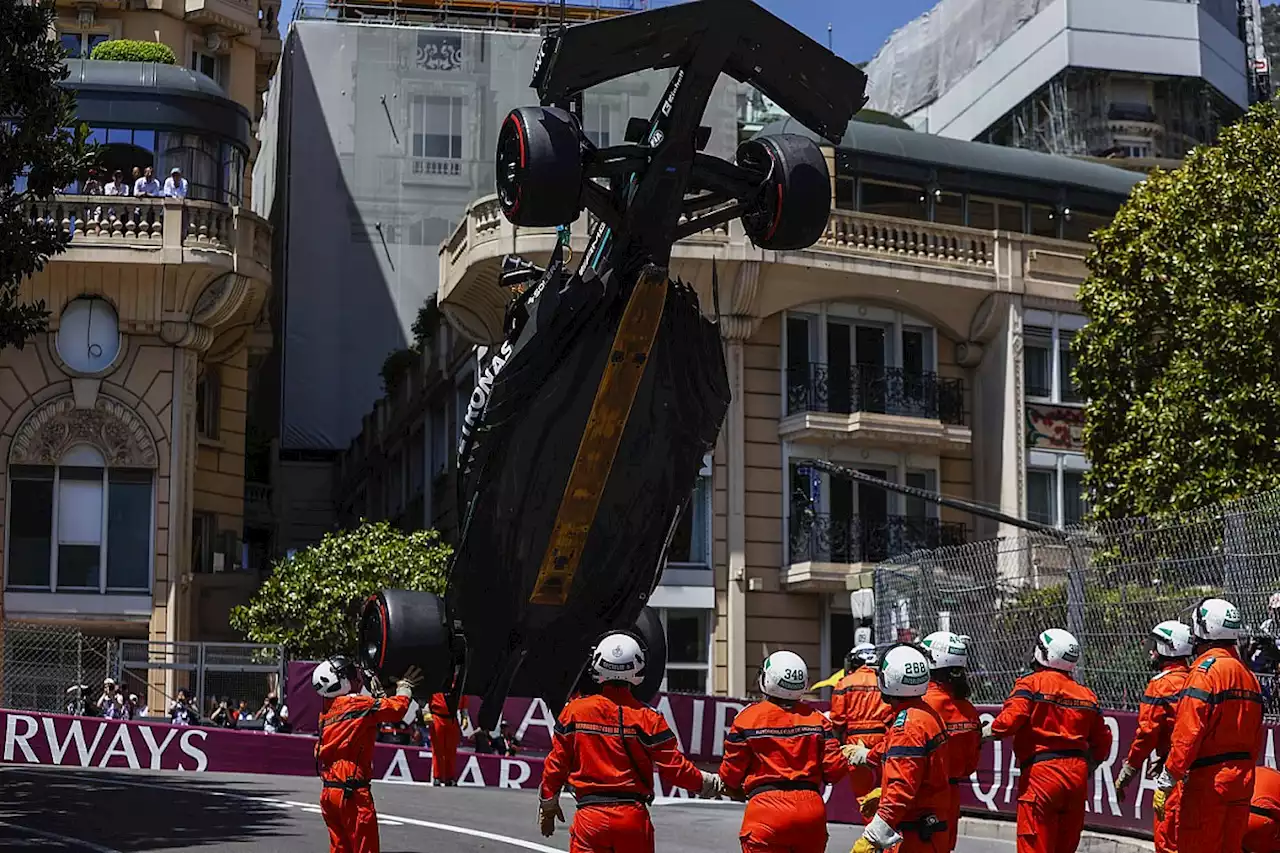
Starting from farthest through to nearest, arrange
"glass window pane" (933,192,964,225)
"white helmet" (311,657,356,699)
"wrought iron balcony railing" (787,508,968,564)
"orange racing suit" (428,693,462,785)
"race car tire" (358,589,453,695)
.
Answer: "glass window pane" (933,192,964,225)
"wrought iron balcony railing" (787,508,968,564)
"orange racing suit" (428,693,462,785)
"race car tire" (358,589,453,695)
"white helmet" (311,657,356,699)

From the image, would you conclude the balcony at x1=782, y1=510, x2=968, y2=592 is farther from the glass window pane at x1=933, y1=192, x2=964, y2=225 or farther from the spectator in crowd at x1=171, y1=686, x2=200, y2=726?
the spectator in crowd at x1=171, y1=686, x2=200, y2=726

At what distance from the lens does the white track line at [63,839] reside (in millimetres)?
14594

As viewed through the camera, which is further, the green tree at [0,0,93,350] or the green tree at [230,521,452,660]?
the green tree at [230,521,452,660]

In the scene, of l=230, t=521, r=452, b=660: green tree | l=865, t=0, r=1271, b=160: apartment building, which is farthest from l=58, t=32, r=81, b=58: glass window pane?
l=865, t=0, r=1271, b=160: apartment building

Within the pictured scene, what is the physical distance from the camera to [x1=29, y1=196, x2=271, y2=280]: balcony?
35.4m

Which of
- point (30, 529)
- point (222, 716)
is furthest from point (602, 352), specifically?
point (30, 529)

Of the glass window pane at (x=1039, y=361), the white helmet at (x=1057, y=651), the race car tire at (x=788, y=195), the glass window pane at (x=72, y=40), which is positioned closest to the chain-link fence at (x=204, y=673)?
the glass window pane at (x=72, y=40)

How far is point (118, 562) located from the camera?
117 ft

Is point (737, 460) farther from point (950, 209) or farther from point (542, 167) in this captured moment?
point (542, 167)

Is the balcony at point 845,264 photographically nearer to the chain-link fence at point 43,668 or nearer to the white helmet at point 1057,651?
the chain-link fence at point 43,668

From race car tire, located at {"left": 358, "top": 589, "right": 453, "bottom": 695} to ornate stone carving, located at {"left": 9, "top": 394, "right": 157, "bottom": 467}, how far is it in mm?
19133

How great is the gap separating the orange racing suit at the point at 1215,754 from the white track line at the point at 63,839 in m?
7.85

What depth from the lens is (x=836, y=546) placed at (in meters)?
35.5

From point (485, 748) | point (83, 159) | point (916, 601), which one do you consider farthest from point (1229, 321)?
point (83, 159)
